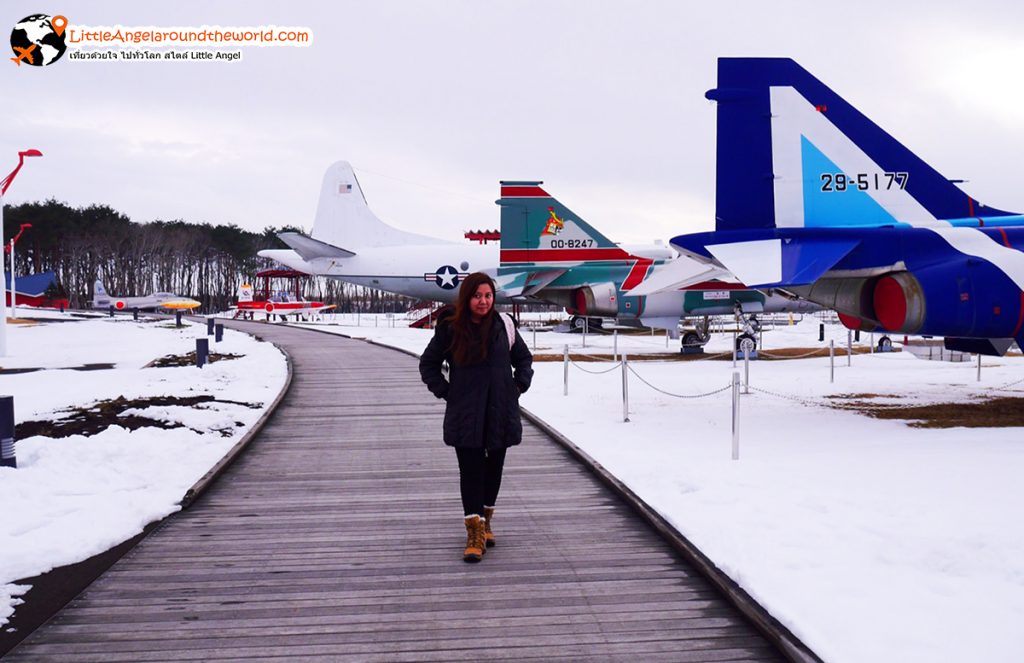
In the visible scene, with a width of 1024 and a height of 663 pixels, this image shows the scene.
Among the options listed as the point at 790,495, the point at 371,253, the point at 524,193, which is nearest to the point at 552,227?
the point at 524,193

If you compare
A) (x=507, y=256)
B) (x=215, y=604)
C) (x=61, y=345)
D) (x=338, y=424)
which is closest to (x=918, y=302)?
(x=338, y=424)

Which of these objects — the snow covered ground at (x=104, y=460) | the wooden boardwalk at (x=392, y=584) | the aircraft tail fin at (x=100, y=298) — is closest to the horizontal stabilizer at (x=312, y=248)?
the snow covered ground at (x=104, y=460)

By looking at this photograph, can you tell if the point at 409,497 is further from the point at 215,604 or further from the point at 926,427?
the point at 926,427

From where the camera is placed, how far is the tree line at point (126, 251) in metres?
85.1

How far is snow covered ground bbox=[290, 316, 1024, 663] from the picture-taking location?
4.14 m

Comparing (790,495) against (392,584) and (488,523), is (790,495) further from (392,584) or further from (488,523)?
(392,584)

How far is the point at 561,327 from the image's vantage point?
35938 mm

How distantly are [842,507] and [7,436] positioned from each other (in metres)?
8.03

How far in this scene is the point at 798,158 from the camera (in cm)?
1170

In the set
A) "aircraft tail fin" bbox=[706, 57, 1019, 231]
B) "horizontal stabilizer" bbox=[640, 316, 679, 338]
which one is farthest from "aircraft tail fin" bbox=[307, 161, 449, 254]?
"aircraft tail fin" bbox=[706, 57, 1019, 231]

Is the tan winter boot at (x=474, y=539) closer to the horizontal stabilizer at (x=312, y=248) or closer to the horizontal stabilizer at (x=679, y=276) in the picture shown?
the horizontal stabilizer at (x=679, y=276)

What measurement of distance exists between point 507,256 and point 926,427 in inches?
649

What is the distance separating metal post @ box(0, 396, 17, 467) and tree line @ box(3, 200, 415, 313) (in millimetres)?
75903

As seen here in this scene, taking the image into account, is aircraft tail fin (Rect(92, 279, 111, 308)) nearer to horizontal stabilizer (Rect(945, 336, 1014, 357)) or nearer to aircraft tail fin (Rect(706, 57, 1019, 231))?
aircraft tail fin (Rect(706, 57, 1019, 231))
